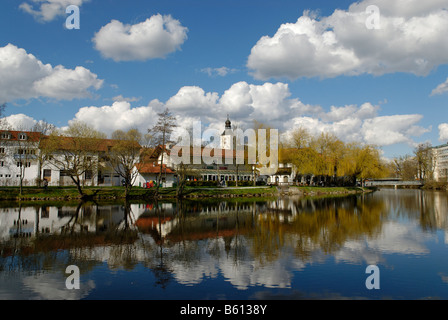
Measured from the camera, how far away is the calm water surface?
26.9 feet

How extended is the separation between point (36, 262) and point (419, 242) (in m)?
15.7

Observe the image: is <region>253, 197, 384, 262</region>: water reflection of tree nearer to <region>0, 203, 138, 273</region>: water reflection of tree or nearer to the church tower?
<region>0, 203, 138, 273</region>: water reflection of tree

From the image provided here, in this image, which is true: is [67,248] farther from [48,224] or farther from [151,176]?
[151,176]

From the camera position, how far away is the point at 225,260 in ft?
36.4

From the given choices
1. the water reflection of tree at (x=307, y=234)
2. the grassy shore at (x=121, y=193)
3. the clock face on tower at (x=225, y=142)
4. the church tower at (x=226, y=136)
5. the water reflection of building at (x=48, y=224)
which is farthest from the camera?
the church tower at (x=226, y=136)

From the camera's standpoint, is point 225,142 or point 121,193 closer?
point 121,193

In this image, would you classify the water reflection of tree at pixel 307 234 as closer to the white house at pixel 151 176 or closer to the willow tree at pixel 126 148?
the willow tree at pixel 126 148

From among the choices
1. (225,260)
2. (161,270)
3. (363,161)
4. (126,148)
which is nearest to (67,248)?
(161,270)

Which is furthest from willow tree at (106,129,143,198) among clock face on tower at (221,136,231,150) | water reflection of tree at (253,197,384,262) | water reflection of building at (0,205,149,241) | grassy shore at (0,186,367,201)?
clock face on tower at (221,136,231,150)

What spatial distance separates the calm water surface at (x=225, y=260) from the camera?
819 centimetres

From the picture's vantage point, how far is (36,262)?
1083 centimetres

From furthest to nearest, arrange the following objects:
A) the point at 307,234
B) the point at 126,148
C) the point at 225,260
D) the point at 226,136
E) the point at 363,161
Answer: the point at 226,136 < the point at 363,161 < the point at 126,148 < the point at 307,234 < the point at 225,260

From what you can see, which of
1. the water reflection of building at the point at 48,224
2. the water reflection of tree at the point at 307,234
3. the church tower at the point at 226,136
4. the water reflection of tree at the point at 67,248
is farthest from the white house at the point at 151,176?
the church tower at the point at 226,136

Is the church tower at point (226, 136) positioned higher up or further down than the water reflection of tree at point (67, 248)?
higher up
